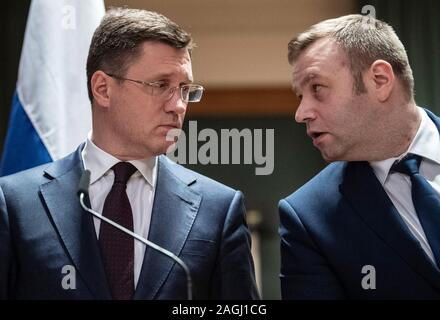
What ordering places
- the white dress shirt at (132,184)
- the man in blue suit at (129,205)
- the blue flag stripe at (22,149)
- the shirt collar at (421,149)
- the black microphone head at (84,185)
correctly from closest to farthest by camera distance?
1. the black microphone head at (84,185)
2. the man in blue suit at (129,205)
3. the white dress shirt at (132,184)
4. the shirt collar at (421,149)
5. the blue flag stripe at (22,149)

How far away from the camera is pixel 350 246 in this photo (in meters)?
2.06

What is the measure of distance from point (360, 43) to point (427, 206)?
17.2 inches

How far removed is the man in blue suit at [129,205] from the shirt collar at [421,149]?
357 millimetres

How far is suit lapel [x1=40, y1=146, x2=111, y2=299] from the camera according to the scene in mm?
1884

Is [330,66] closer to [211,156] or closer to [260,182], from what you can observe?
[211,156]

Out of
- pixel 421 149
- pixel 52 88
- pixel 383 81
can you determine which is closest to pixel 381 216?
pixel 421 149

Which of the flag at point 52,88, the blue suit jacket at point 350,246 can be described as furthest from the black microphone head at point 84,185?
the flag at point 52,88

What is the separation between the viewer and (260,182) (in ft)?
16.5

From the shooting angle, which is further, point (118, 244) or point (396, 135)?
point (396, 135)

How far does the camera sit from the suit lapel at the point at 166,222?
74.9 inches

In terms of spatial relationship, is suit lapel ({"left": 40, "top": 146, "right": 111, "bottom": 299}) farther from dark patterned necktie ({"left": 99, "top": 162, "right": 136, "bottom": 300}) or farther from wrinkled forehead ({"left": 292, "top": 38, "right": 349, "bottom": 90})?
wrinkled forehead ({"left": 292, "top": 38, "right": 349, "bottom": 90})

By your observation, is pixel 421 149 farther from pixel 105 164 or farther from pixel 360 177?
pixel 105 164

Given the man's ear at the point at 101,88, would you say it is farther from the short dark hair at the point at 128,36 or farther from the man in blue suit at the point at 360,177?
the man in blue suit at the point at 360,177
